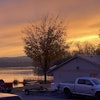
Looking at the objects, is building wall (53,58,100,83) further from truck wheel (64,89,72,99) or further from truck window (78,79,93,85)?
truck window (78,79,93,85)

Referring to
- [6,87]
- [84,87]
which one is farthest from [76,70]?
[84,87]

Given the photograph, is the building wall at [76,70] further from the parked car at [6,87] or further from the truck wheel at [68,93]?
the truck wheel at [68,93]

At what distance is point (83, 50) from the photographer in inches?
4562

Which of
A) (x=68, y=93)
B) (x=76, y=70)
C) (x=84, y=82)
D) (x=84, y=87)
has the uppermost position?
(x=76, y=70)

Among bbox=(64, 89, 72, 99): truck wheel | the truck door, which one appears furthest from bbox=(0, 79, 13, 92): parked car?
the truck door

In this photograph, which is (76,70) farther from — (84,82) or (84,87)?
(84,87)

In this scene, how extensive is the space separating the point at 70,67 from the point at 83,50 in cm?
7693

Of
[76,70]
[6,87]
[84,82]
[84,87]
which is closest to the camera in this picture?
[84,87]

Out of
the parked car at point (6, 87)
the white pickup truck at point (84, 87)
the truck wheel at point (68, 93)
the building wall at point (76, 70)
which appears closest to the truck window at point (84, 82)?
the white pickup truck at point (84, 87)

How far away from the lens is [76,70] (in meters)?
38.6

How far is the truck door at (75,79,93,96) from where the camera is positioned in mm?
27905

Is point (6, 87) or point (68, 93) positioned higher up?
point (6, 87)

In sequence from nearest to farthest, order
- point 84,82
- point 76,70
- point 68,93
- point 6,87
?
point 84,82, point 68,93, point 76,70, point 6,87

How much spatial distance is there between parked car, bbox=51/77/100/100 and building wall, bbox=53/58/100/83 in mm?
6236
